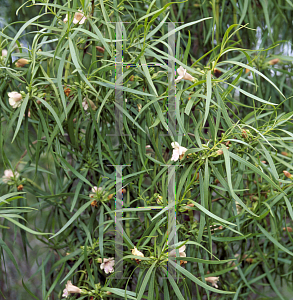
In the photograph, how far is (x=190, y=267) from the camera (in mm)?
727

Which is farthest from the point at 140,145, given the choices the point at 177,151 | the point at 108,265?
the point at 108,265

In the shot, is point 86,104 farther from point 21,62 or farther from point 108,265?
point 108,265

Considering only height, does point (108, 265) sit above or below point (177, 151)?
below

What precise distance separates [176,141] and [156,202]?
0.14 metres

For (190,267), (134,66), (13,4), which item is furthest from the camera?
(13,4)

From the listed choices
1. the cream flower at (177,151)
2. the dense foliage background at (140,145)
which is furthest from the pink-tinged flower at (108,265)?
the cream flower at (177,151)

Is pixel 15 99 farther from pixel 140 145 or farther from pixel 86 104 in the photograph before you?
pixel 140 145

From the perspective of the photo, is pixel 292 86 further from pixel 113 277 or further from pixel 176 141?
pixel 113 277

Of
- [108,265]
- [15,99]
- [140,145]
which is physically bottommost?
[108,265]

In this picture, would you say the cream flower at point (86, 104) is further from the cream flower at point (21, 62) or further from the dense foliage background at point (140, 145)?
the cream flower at point (21, 62)

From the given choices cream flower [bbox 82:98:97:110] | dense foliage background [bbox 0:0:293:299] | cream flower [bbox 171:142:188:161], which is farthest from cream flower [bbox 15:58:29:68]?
cream flower [bbox 171:142:188:161]

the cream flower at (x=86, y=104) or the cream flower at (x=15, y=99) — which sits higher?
the cream flower at (x=15, y=99)

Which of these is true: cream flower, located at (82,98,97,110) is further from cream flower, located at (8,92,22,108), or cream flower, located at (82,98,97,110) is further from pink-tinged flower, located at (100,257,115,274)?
pink-tinged flower, located at (100,257,115,274)

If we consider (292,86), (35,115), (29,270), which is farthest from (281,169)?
(29,270)
